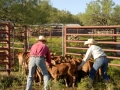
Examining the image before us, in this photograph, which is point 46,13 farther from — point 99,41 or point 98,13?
point 98,13

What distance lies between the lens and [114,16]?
195ft

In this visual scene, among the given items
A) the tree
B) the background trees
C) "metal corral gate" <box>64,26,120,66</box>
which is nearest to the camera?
"metal corral gate" <box>64,26,120,66</box>

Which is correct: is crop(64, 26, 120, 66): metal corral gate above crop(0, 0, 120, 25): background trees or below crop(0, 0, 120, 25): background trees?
below

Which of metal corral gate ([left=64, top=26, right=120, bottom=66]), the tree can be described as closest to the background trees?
the tree

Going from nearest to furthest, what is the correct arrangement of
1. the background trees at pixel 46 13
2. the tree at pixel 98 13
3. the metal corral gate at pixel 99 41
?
the metal corral gate at pixel 99 41, the background trees at pixel 46 13, the tree at pixel 98 13

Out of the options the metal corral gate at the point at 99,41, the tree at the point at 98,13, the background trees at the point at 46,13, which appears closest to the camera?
the metal corral gate at the point at 99,41

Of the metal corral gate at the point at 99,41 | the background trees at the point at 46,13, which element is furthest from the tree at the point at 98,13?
the metal corral gate at the point at 99,41

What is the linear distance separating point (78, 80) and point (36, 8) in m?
19.2

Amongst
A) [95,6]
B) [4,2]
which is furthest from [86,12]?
[4,2]

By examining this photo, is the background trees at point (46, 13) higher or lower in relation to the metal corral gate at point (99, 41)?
higher

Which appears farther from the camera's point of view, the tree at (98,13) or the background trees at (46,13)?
the tree at (98,13)

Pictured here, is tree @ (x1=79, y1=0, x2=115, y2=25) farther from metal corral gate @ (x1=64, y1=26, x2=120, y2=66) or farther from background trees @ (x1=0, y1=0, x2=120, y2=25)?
metal corral gate @ (x1=64, y1=26, x2=120, y2=66)

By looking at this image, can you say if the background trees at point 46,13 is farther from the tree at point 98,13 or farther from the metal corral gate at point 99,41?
the metal corral gate at point 99,41

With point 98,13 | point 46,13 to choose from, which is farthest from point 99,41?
point 98,13
